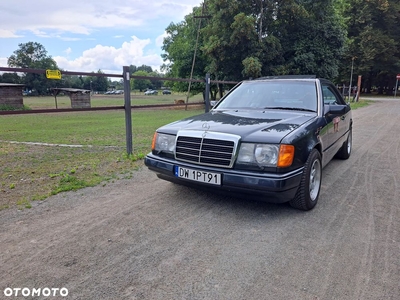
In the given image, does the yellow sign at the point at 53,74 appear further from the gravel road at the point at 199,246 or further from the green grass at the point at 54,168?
the gravel road at the point at 199,246

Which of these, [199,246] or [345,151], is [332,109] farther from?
[199,246]

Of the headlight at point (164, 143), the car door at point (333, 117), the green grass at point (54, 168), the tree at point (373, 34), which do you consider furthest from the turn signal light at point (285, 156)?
the tree at point (373, 34)

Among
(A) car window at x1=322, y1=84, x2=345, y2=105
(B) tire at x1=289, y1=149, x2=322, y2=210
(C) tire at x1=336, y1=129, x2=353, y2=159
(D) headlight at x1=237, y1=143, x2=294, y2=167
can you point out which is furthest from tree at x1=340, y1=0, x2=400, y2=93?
(D) headlight at x1=237, y1=143, x2=294, y2=167

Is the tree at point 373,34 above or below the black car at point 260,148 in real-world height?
above

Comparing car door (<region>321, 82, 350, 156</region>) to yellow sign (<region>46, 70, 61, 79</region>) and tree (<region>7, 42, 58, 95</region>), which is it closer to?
yellow sign (<region>46, 70, 61, 79</region>)

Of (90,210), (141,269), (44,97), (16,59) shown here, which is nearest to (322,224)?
(141,269)

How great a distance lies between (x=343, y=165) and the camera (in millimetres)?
5461

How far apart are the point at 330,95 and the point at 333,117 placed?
0.76 metres

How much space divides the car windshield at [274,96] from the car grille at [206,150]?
1.45 meters

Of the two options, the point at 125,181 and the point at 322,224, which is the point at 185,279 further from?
the point at 125,181

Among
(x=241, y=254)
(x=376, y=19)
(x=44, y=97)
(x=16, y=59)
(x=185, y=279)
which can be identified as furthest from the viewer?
(x=16, y=59)

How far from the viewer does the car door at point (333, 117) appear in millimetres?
4164

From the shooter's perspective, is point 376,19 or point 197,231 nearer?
point 197,231

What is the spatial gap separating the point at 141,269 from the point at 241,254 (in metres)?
0.86
